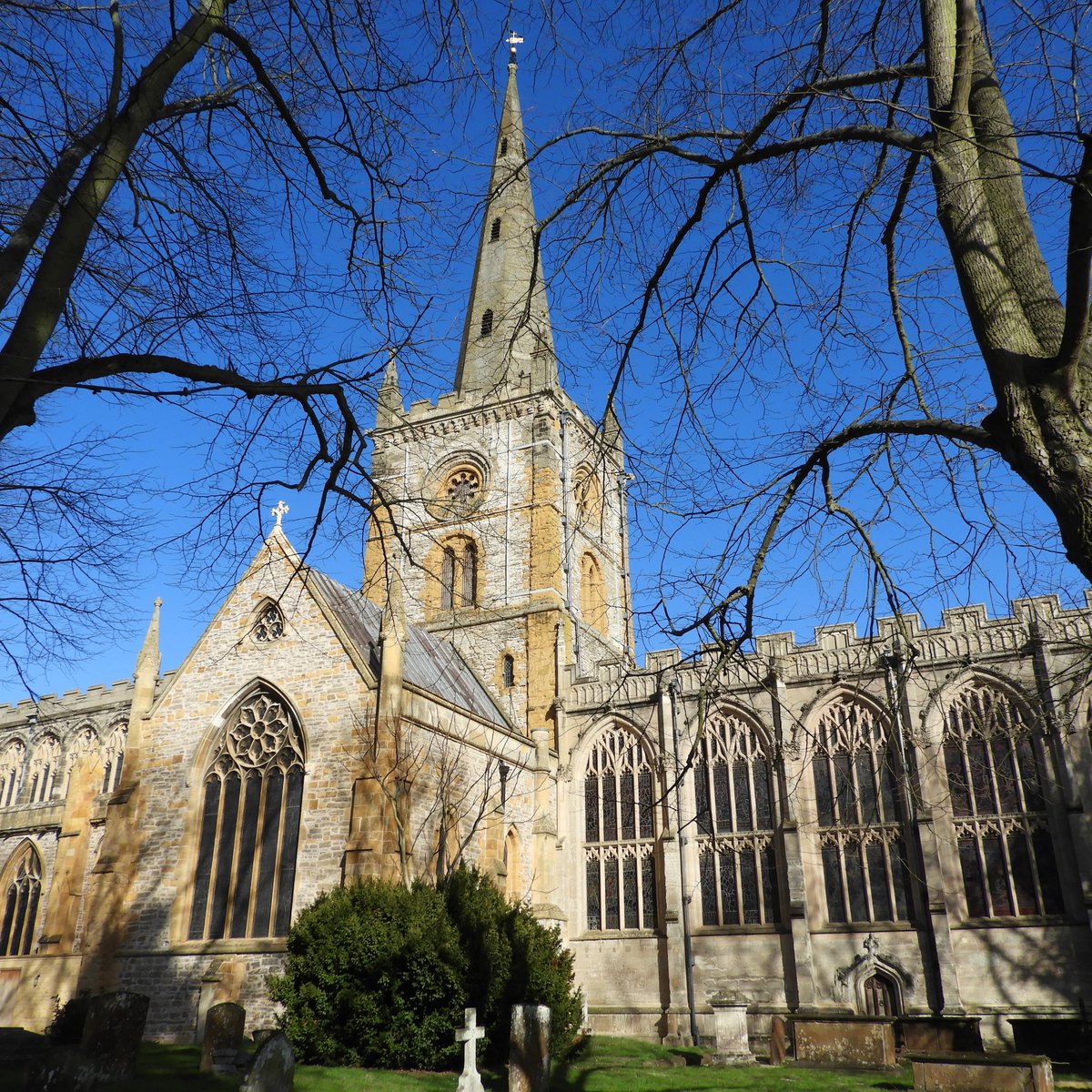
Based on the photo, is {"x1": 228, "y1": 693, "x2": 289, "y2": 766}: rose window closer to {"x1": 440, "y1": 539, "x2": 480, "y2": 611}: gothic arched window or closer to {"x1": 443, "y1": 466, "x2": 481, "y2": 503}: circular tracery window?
{"x1": 440, "y1": 539, "x2": 480, "y2": 611}: gothic arched window

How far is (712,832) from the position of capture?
76.2ft

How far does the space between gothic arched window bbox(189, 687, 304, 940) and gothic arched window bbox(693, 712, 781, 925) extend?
372 inches

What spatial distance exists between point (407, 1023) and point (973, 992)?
41.0 feet

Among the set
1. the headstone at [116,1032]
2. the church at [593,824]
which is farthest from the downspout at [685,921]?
the headstone at [116,1032]

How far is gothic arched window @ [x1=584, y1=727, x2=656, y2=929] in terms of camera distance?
76.4 ft

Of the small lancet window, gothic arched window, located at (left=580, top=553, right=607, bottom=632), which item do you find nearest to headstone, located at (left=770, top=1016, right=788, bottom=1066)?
the small lancet window

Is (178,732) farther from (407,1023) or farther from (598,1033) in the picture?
(598,1033)

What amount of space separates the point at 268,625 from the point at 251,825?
4.24 m

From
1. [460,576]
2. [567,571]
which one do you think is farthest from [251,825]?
[460,576]

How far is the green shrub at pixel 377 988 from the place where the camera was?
45.2ft

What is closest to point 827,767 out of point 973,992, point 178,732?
point 973,992

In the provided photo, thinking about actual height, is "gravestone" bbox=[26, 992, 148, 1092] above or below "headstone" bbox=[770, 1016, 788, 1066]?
above

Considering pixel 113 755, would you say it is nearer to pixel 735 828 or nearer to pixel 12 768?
pixel 12 768

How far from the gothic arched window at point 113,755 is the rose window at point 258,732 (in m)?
17.1
